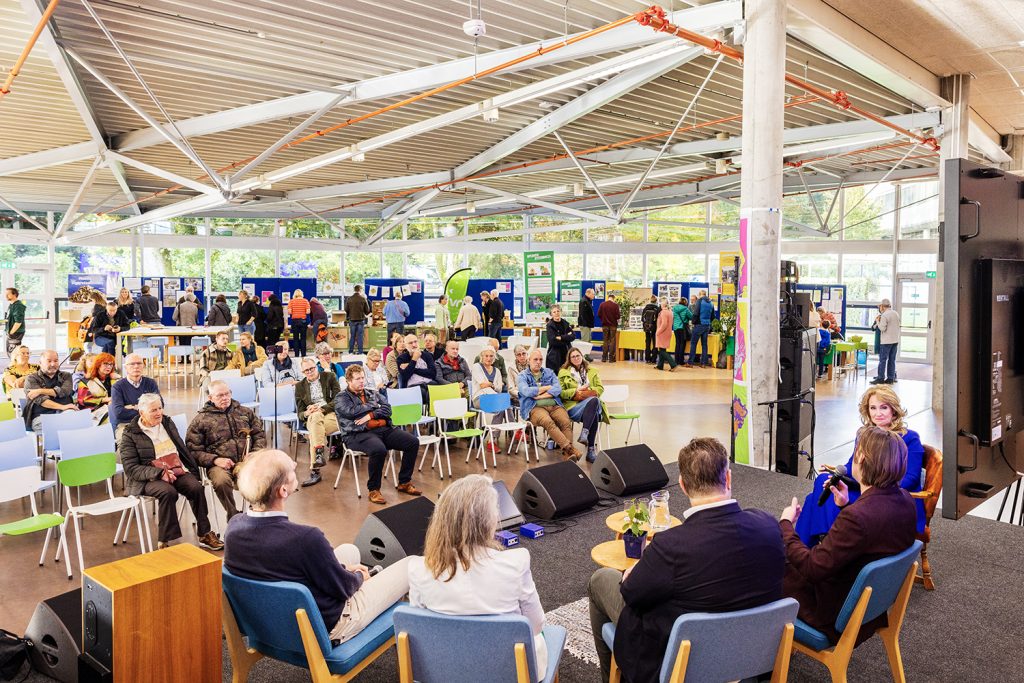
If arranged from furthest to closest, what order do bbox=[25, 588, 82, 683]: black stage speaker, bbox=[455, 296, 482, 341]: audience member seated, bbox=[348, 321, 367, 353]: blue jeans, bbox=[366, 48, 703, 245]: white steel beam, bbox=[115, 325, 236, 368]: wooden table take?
1. bbox=[348, 321, 367, 353]: blue jeans
2. bbox=[455, 296, 482, 341]: audience member seated
3. bbox=[115, 325, 236, 368]: wooden table
4. bbox=[366, 48, 703, 245]: white steel beam
5. bbox=[25, 588, 82, 683]: black stage speaker

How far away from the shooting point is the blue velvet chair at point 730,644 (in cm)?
245

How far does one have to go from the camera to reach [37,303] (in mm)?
17984

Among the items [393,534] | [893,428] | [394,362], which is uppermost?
[394,362]

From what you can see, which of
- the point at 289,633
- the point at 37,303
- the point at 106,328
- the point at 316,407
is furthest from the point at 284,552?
the point at 37,303

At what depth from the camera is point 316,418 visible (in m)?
7.40

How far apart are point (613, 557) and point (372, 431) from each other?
373 cm

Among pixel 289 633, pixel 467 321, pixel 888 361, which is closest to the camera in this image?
pixel 289 633

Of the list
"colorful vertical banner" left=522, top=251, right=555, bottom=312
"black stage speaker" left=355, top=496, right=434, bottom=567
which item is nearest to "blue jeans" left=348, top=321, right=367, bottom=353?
"colorful vertical banner" left=522, top=251, right=555, bottom=312

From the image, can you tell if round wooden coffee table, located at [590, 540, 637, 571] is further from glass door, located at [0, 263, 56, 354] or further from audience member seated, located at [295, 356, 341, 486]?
glass door, located at [0, 263, 56, 354]

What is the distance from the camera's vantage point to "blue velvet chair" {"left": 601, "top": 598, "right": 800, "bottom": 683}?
2.45 meters

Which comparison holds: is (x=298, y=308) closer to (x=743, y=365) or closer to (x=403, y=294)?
(x=403, y=294)

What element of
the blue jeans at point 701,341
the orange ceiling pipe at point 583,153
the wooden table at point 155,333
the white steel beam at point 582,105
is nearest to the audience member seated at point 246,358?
A: the wooden table at point 155,333

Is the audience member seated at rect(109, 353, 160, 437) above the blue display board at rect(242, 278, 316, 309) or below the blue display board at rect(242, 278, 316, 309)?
below

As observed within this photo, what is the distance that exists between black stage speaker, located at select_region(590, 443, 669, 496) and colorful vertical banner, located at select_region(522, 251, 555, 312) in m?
11.2
